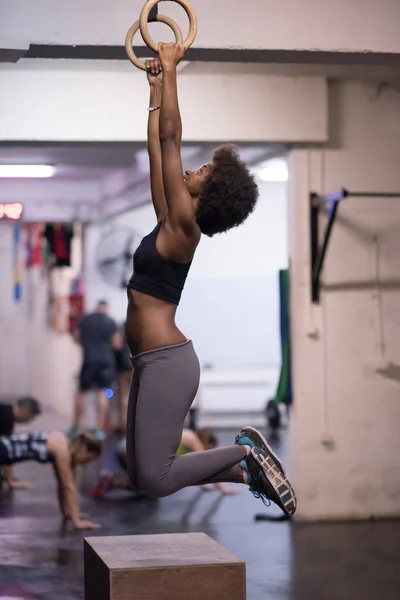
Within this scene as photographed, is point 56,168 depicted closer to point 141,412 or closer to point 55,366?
point 55,366

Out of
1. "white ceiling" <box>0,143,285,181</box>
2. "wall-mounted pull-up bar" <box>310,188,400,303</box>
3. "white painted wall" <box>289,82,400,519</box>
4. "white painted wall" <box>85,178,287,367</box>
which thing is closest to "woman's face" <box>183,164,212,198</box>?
"wall-mounted pull-up bar" <box>310,188,400,303</box>

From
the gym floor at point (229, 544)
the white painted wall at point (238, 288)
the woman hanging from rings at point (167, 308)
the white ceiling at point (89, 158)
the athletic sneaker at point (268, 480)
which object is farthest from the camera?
the white painted wall at point (238, 288)

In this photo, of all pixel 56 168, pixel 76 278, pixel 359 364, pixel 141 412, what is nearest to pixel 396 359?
pixel 359 364

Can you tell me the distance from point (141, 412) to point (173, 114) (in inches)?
38.4

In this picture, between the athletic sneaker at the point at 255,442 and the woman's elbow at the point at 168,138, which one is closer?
the woman's elbow at the point at 168,138

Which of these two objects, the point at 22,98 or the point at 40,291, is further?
the point at 40,291

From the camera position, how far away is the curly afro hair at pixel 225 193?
338cm

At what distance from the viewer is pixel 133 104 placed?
6.08 meters

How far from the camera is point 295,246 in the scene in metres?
6.58

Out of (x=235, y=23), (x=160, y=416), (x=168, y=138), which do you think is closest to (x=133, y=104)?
(x=235, y=23)

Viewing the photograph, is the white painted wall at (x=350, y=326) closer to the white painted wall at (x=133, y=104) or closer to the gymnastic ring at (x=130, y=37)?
the white painted wall at (x=133, y=104)

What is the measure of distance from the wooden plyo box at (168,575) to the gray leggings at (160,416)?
0.46m

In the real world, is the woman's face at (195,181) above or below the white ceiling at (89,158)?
below

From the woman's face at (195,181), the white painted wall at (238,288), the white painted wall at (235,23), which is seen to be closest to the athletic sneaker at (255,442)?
the woman's face at (195,181)
